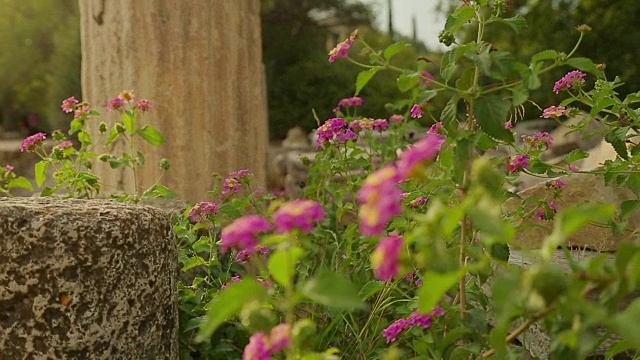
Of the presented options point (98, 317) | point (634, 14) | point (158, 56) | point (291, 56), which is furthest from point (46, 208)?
point (291, 56)

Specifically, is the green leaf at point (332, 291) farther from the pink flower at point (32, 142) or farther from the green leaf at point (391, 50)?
the pink flower at point (32, 142)

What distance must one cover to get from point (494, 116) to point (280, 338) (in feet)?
2.38

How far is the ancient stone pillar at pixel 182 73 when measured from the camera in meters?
4.46

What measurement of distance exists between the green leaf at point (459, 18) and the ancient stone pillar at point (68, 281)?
1.04 m

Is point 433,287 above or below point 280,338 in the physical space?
above

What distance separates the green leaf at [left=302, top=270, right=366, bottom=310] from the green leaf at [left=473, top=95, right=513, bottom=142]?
686 mm

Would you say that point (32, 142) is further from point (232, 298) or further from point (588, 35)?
point (588, 35)

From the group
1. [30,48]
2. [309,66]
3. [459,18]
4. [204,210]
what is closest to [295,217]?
[459,18]

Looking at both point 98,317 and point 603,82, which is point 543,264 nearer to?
point 98,317

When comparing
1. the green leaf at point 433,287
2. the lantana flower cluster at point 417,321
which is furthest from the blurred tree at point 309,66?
the green leaf at point 433,287

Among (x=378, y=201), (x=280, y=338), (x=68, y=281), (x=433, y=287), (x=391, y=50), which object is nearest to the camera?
(x=378, y=201)

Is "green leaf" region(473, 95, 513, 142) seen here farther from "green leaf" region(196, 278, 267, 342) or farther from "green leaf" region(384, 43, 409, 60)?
"green leaf" region(196, 278, 267, 342)

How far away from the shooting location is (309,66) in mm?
15977

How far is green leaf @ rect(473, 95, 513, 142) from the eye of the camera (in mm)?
1719
